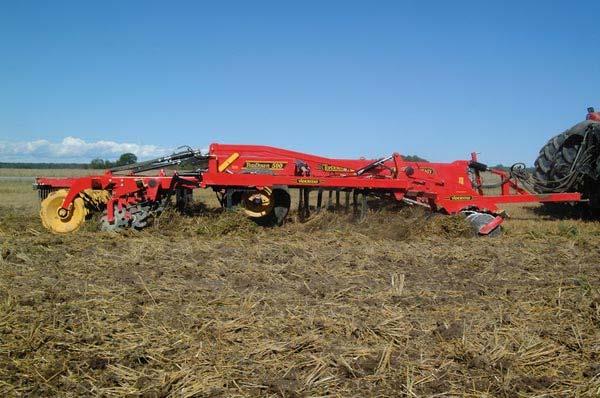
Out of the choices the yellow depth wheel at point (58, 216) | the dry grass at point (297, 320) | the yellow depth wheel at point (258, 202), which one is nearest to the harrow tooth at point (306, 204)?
the yellow depth wheel at point (258, 202)

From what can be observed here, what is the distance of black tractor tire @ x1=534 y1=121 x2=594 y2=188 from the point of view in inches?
494

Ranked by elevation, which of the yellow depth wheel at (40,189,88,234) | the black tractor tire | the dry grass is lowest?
the dry grass

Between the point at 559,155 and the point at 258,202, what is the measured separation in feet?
24.6

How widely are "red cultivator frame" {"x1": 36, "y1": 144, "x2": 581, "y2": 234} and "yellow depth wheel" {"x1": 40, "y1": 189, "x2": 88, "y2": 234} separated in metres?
0.02

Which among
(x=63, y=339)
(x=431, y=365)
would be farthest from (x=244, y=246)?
(x=431, y=365)

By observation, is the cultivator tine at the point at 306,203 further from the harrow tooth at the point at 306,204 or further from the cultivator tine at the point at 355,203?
the cultivator tine at the point at 355,203

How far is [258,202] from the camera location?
34.9 feet

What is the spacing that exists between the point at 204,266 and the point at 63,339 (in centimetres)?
258

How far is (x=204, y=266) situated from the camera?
659cm

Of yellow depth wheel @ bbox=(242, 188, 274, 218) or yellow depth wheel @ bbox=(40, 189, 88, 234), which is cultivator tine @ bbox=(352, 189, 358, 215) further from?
yellow depth wheel @ bbox=(40, 189, 88, 234)

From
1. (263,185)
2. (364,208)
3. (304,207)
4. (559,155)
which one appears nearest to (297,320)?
(263,185)

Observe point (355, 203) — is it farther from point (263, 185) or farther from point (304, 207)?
point (263, 185)

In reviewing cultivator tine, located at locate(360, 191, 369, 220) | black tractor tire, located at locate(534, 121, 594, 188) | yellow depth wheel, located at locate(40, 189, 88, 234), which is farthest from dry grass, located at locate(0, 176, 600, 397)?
black tractor tire, located at locate(534, 121, 594, 188)

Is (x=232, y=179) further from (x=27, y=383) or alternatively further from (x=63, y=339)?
(x=27, y=383)
